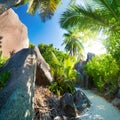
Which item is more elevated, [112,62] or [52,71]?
[52,71]

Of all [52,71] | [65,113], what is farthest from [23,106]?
[52,71]

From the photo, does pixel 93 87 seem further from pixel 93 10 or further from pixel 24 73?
pixel 24 73

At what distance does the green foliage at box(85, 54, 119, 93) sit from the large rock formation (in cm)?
599

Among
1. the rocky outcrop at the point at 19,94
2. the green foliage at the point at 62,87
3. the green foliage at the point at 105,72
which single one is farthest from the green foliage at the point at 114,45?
the rocky outcrop at the point at 19,94

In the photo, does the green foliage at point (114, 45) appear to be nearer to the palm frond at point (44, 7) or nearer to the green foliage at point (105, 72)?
the green foliage at point (105, 72)

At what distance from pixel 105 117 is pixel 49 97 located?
246cm

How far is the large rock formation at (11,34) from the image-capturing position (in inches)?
698

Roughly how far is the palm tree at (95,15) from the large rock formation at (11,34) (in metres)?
6.19

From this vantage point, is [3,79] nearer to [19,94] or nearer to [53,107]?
[19,94]

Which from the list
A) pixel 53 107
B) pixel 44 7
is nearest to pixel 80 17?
pixel 44 7

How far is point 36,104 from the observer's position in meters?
9.11

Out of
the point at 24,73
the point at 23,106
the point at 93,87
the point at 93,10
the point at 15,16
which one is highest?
the point at 15,16

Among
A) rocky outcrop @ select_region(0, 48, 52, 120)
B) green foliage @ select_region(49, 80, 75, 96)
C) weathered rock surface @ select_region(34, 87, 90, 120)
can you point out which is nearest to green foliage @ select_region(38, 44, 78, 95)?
green foliage @ select_region(49, 80, 75, 96)

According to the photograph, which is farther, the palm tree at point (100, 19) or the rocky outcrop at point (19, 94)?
the palm tree at point (100, 19)
